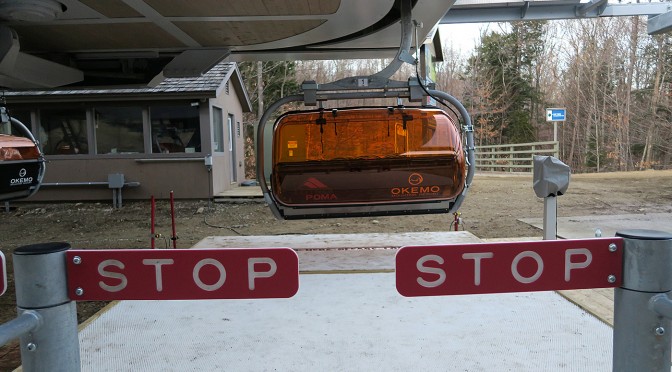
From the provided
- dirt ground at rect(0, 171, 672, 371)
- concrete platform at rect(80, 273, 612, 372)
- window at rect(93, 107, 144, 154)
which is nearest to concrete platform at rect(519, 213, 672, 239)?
dirt ground at rect(0, 171, 672, 371)

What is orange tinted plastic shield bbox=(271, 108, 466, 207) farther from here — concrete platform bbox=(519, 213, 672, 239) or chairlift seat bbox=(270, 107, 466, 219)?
concrete platform bbox=(519, 213, 672, 239)

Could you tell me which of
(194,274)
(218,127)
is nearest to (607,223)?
(194,274)

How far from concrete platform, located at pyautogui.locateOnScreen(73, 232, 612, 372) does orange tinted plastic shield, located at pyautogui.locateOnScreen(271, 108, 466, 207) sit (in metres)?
0.95

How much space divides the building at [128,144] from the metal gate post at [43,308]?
11.6 meters

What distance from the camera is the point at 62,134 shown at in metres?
13.1

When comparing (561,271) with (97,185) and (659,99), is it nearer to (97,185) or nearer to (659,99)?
(97,185)

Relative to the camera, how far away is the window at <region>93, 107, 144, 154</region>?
1294 cm

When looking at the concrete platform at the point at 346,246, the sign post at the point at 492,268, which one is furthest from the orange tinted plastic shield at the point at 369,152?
the sign post at the point at 492,268

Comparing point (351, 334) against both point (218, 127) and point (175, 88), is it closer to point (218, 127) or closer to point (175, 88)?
point (175, 88)

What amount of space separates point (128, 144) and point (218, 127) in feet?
8.21

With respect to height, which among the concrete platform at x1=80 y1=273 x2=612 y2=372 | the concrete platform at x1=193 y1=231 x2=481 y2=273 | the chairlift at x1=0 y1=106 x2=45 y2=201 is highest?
the chairlift at x1=0 y1=106 x2=45 y2=201

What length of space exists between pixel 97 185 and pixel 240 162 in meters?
5.25

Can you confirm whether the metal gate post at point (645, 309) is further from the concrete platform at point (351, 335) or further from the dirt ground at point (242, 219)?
the dirt ground at point (242, 219)

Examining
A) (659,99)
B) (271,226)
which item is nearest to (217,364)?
(271,226)
